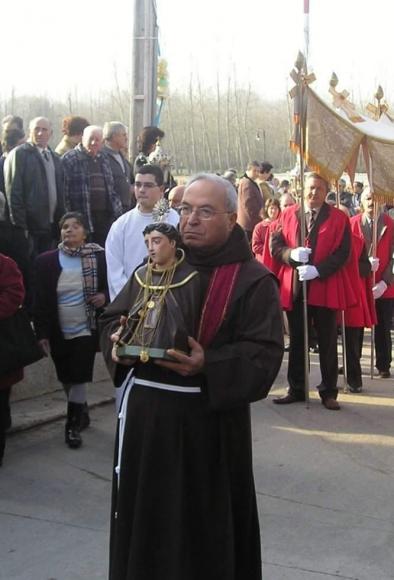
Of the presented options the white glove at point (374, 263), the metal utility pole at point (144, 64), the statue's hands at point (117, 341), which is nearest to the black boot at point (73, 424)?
the statue's hands at point (117, 341)

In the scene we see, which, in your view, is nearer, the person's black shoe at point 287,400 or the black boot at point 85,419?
the black boot at point 85,419

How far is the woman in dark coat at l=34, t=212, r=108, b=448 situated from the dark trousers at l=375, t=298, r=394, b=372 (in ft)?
13.3

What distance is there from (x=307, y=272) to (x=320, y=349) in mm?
764

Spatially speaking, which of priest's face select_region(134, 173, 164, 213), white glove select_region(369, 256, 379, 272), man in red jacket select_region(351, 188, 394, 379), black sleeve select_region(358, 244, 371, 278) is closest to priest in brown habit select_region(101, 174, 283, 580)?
priest's face select_region(134, 173, 164, 213)

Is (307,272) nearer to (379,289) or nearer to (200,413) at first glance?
(379,289)

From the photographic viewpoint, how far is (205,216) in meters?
3.36

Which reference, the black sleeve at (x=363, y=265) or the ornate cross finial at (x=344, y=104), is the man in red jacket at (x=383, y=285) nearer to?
the black sleeve at (x=363, y=265)

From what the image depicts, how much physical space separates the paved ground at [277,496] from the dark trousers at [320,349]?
0.90 feet

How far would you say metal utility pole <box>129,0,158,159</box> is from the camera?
10961 mm

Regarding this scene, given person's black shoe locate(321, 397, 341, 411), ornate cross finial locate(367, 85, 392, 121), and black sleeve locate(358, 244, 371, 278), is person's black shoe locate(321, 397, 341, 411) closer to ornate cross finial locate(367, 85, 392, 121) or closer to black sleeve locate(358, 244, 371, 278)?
black sleeve locate(358, 244, 371, 278)

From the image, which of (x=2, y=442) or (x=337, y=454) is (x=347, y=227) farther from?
(x=2, y=442)

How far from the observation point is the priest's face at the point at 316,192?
25.0ft

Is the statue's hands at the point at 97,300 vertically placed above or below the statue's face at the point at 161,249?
below

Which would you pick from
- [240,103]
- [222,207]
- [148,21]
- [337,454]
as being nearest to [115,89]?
[240,103]
